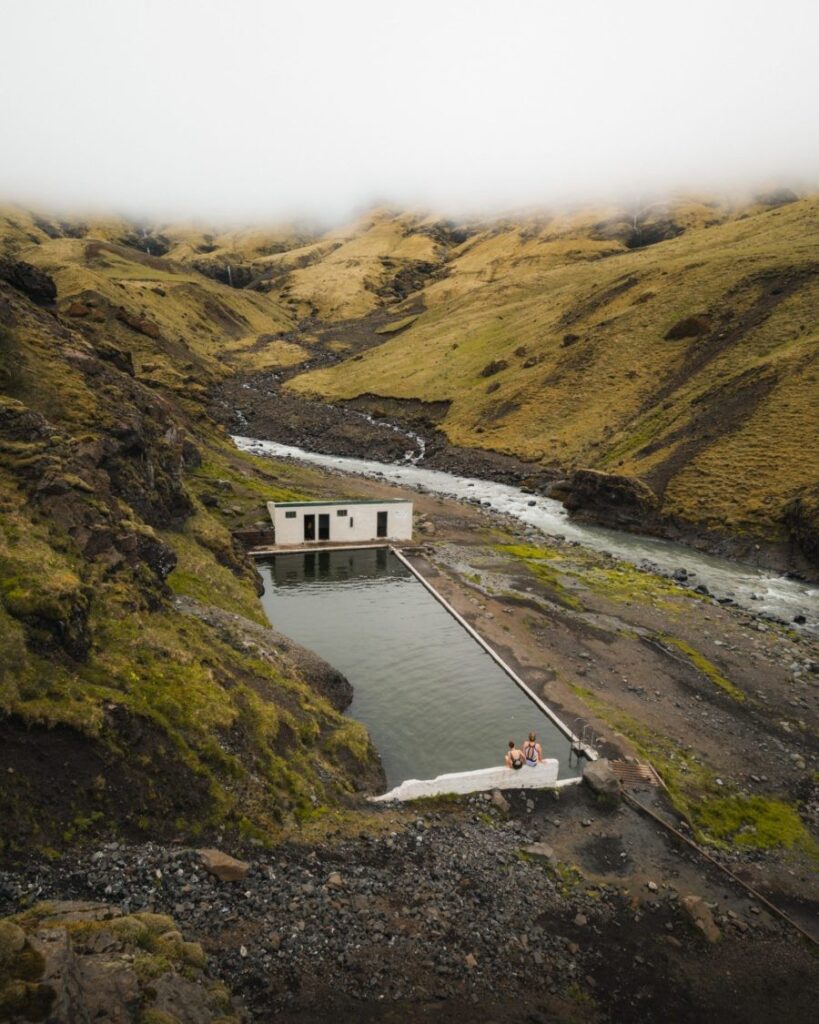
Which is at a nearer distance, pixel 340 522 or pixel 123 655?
pixel 123 655

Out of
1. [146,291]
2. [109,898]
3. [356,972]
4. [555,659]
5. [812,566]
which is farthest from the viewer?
[146,291]

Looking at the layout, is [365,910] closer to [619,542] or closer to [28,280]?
[28,280]

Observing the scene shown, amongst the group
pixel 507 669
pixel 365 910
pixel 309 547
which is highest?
pixel 309 547

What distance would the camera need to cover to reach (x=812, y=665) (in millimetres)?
36594

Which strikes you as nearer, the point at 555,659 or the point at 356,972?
the point at 356,972

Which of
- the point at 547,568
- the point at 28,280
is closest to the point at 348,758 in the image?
the point at 547,568

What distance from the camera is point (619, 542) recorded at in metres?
63.2

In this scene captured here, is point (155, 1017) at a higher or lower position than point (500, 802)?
higher

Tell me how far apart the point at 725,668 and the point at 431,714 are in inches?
721

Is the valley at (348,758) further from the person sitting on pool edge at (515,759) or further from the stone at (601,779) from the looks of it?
the person sitting on pool edge at (515,759)

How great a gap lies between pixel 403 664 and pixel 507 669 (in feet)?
19.3

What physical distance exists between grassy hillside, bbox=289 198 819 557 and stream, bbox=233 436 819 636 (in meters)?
5.51

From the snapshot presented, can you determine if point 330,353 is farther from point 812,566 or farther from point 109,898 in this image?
point 109,898

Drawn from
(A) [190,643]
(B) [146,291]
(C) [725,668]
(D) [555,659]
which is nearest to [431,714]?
(D) [555,659]
